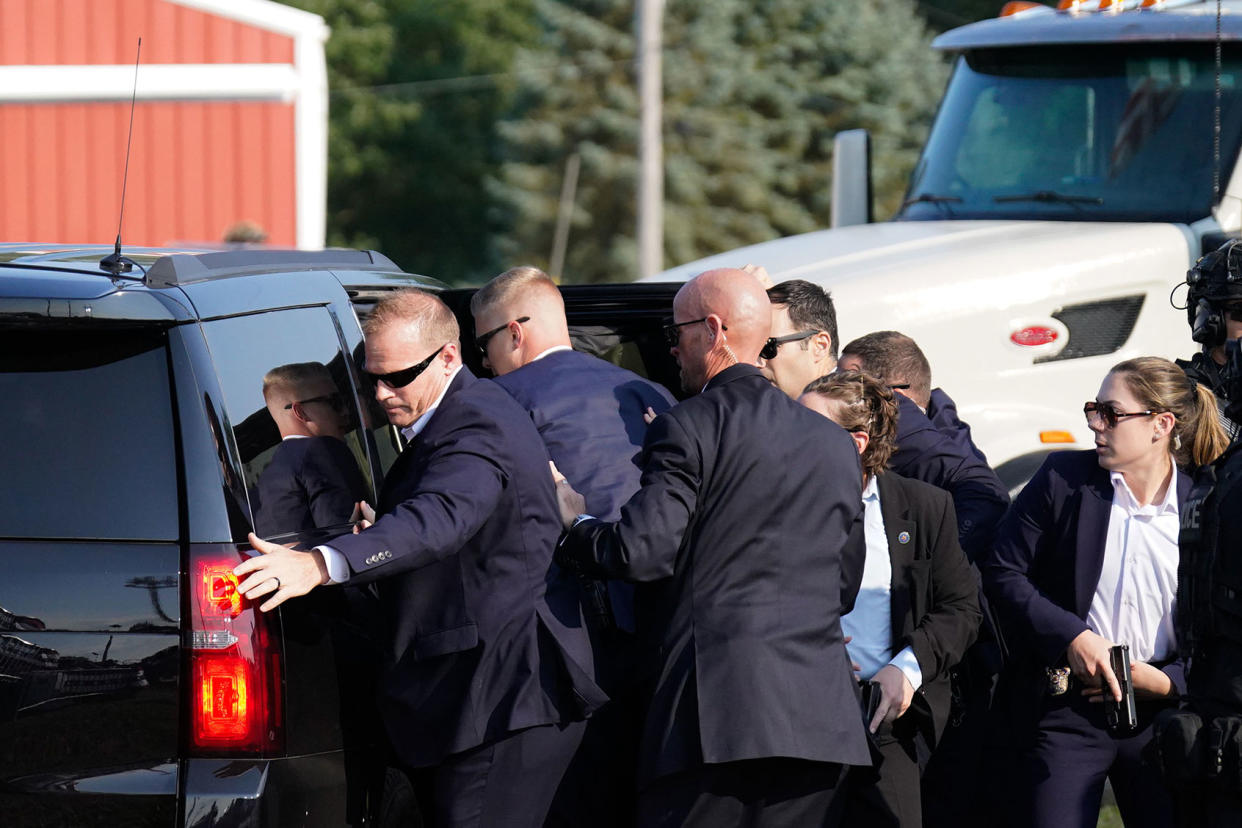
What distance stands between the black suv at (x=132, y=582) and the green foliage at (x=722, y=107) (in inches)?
1149

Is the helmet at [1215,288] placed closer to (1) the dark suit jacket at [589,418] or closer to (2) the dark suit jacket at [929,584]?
(2) the dark suit jacket at [929,584]

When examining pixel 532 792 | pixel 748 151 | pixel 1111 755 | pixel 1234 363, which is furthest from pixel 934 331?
pixel 748 151

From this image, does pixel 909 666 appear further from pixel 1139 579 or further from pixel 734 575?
pixel 734 575

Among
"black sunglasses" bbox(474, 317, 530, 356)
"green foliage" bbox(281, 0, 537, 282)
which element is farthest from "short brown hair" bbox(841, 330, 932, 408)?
"green foliage" bbox(281, 0, 537, 282)

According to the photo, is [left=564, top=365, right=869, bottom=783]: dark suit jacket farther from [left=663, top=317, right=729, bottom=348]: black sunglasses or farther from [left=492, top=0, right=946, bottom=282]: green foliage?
[left=492, top=0, right=946, bottom=282]: green foliage

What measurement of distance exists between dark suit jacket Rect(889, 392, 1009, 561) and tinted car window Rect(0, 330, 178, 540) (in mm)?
2571

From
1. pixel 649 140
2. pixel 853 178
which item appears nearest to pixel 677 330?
pixel 853 178

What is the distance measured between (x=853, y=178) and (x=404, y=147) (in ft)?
126

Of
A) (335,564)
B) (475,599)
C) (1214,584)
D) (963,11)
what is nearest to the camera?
(335,564)

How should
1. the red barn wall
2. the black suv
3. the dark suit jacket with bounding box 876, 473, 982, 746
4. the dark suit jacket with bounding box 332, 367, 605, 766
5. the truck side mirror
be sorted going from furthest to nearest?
1. the red barn wall
2. the truck side mirror
3. the dark suit jacket with bounding box 876, 473, 982, 746
4. the dark suit jacket with bounding box 332, 367, 605, 766
5. the black suv

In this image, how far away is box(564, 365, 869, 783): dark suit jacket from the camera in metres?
3.71

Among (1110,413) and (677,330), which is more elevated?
(677,330)

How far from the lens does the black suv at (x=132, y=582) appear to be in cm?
332

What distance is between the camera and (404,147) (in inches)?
1823
